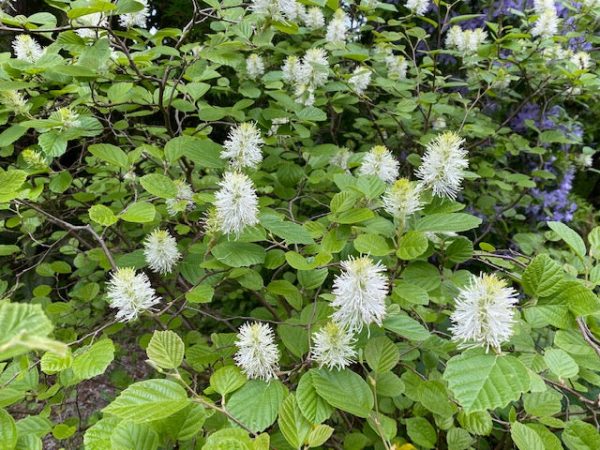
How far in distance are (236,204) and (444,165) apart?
0.44 meters

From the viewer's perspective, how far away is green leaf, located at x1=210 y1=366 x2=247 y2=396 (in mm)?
724

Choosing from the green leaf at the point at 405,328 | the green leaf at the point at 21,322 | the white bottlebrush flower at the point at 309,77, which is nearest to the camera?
the green leaf at the point at 21,322

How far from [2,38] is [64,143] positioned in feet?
6.69

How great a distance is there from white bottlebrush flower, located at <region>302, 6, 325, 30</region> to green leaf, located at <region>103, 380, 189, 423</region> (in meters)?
1.60

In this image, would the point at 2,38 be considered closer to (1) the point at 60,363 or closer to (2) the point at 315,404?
(1) the point at 60,363

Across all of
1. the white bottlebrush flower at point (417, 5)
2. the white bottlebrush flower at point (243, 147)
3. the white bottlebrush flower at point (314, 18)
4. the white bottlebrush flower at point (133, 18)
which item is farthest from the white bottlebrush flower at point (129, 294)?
the white bottlebrush flower at point (417, 5)

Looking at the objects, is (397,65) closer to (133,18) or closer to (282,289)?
(133,18)

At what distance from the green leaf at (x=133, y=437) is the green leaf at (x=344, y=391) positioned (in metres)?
0.26

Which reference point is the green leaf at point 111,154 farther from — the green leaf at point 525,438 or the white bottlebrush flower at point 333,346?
the green leaf at point 525,438

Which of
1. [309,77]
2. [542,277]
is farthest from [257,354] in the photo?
[309,77]

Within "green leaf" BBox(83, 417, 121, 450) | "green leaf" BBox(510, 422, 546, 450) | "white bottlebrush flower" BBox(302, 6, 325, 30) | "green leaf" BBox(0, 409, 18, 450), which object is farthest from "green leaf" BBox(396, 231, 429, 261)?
"white bottlebrush flower" BBox(302, 6, 325, 30)

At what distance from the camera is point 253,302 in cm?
245

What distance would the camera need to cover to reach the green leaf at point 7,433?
0.59 meters

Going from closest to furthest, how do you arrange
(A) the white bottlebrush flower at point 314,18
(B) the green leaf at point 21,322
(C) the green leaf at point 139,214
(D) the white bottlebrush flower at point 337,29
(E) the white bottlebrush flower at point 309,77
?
(B) the green leaf at point 21,322
(C) the green leaf at point 139,214
(E) the white bottlebrush flower at point 309,77
(D) the white bottlebrush flower at point 337,29
(A) the white bottlebrush flower at point 314,18
